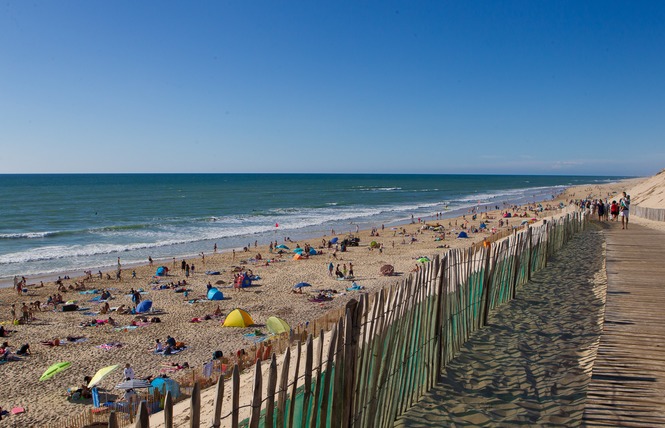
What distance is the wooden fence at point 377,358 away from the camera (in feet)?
9.15

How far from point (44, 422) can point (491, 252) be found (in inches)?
351

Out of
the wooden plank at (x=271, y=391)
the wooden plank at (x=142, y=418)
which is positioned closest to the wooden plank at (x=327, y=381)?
the wooden plank at (x=271, y=391)

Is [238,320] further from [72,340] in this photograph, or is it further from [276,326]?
[72,340]

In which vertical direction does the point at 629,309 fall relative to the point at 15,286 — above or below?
above

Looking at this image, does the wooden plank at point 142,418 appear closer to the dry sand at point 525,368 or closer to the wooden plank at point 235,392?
the wooden plank at point 235,392

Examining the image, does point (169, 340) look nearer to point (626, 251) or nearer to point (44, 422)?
point (44, 422)

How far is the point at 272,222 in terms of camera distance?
153 ft

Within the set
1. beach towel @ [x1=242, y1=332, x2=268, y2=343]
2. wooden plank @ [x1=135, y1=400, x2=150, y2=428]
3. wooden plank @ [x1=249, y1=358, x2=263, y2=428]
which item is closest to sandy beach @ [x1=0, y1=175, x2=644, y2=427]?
beach towel @ [x1=242, y1=332, x2=268, y2=343]

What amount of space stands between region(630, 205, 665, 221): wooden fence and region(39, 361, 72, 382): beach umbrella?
25.3 metres

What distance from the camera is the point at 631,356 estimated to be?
552 cm

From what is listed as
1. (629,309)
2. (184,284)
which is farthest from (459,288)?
(184,284)

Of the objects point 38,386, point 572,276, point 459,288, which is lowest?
point 38,386

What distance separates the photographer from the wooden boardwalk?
4.31 metres

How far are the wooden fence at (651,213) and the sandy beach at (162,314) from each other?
11391 mm
